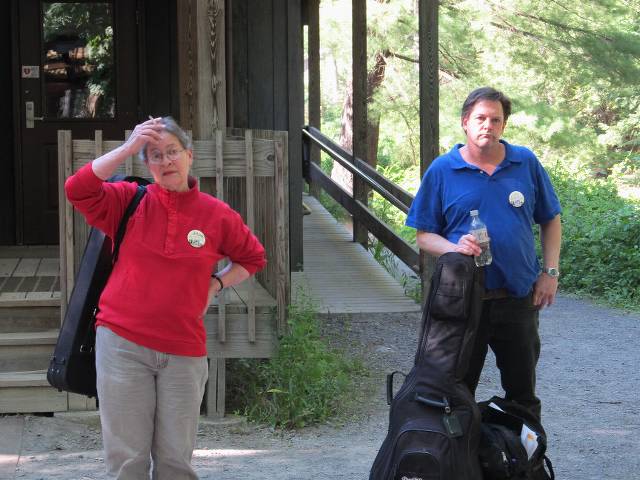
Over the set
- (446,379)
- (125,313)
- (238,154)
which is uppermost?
(238,154)

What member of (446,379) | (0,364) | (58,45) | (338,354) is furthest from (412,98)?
(446,379)

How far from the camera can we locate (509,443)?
13.1ft

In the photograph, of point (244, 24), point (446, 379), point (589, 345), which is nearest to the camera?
point (446, 379)

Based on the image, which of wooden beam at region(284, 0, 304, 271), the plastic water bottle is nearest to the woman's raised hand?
the plastic water bottle

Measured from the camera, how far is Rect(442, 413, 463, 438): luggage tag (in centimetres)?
381

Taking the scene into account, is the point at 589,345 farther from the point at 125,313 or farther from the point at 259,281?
the point at 125,313

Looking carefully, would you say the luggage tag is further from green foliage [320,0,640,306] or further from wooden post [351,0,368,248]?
wooden post [351,0,368,248]

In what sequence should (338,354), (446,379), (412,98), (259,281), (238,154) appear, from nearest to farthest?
(446,379)
(238,154)
(259,281)
(338,354)
(412,98)

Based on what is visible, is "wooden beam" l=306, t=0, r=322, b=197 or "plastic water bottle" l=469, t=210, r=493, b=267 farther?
"wooden beam" l=306, t=0, r=322, b=197

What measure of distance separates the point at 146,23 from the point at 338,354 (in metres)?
3.82

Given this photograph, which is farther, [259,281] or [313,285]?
[313,285]

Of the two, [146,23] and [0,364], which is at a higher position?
[146,23]

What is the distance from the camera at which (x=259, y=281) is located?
22.4ft

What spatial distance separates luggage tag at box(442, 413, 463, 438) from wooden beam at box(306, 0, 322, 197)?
1298 centimetres
